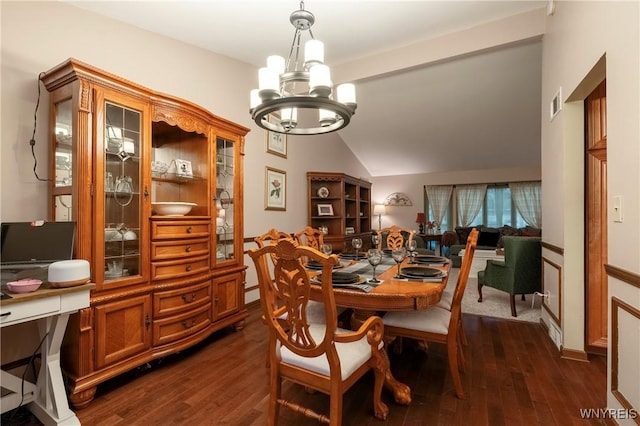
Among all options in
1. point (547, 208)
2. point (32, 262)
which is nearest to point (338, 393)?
point (32, 262)

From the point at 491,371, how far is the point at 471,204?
6165mm

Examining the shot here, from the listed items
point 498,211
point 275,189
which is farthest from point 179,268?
point 498,211

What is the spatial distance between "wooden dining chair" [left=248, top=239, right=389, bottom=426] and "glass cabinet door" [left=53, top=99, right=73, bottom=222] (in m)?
1.44

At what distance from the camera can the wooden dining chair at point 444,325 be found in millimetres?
1837

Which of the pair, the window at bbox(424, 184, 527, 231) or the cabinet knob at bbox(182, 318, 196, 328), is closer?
the cabinet knob at bbox(182, 318, 196, 328)

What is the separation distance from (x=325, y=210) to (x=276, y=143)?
60.7 inches

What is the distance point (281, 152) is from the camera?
4340 millimetres

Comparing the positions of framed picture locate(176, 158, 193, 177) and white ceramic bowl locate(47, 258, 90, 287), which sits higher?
framed picture locate(176, 158, 193, 177)

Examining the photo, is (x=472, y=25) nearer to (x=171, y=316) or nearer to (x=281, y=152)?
(x=281, y=152)

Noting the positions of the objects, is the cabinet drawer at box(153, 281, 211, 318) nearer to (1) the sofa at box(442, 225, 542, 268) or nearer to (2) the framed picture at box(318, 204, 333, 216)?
(2) the framed picture at box(318, 204, 333, 216)

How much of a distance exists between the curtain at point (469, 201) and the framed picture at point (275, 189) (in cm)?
524

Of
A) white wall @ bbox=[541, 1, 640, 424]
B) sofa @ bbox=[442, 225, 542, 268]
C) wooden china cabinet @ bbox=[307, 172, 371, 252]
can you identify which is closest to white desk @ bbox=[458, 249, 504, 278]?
sofa @ bbox=[442, 225, 542, 268]

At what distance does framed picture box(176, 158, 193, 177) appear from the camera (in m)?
2.62

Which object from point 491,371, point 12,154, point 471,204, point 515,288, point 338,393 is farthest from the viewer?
point 471,204
